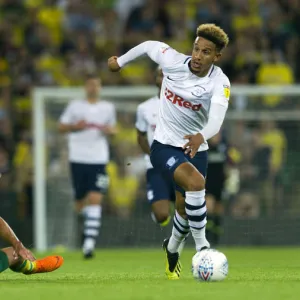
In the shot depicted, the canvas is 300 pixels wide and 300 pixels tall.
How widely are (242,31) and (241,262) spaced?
23.6ft

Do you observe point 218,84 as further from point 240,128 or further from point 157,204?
point 240,128

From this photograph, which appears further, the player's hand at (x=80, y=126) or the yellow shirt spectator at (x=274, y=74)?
the yellow shirt spectator at (x=274, y=74)

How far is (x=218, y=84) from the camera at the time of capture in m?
8.96

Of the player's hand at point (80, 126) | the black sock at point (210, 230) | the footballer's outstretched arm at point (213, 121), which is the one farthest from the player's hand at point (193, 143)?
the black sock at point (210, 230)

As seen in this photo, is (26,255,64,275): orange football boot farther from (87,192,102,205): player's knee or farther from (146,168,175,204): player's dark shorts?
(87,192,102,205): player's knee

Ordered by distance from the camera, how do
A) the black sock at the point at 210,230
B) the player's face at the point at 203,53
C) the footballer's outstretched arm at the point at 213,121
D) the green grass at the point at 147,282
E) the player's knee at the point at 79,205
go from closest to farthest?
the green grass at the point at 147,282 < the footballer's outstretched arm at the point at 213,121 < the player's face at the point at 203,53 < the player's knee at the point at 79,205 < the black sock at the point at 210,230

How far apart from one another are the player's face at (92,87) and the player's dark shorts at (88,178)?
37.7 inches

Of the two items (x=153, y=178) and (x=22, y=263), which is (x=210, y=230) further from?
(x=22, y=263)

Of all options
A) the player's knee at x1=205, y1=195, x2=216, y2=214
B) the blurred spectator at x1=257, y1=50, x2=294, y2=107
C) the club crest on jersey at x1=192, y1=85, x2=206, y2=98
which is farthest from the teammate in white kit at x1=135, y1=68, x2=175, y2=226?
the blurred spectator at x1=257, y1=50, x2=294, y2=107

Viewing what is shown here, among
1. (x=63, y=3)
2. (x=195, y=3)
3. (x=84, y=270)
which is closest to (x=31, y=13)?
(x=63, y=3)

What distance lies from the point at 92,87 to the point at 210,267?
6474 millimetres

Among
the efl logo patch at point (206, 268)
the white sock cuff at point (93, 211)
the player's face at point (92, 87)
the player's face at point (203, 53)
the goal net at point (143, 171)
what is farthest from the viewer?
the goal net at point (143, 171)

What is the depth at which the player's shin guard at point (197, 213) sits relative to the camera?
865 centimetres

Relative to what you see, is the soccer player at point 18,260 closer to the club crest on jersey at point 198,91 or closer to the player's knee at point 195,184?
the player's knee at point 195,184
